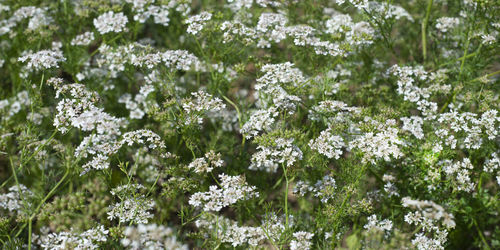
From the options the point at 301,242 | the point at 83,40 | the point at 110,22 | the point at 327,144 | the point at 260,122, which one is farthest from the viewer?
the point at 83,40

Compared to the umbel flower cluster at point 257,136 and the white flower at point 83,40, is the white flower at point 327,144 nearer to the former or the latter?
the umbel flower cluster at point 257,136

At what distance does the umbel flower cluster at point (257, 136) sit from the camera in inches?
169

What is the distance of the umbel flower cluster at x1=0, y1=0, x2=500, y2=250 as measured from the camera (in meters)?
4.30

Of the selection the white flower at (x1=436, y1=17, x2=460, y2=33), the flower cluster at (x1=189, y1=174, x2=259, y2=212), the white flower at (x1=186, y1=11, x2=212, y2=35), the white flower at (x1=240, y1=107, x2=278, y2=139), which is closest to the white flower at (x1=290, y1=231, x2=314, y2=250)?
the flower cluster at (x1=189, y1=174, x2=259, y2=212)

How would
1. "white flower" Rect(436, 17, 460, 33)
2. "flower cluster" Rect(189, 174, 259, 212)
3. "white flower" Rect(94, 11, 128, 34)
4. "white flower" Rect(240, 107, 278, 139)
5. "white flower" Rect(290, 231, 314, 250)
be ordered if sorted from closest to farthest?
"white flower" Rect(290, 231, 314, 250) → "flower cluster" Rect(189, 174, 259, 212) → "white flower" Rect(240, 107, 278, 139) → "white flower" Rect(94, 11, 128, 34) → "white flower" Rect(436, 17, 460, 33)

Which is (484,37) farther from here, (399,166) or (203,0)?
(203,0)

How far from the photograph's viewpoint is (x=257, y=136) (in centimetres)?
438

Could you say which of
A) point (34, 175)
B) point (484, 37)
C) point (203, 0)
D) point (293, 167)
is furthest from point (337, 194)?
point (203, 0)

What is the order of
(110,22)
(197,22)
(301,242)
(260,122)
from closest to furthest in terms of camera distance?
(301,242), (260,122), (197,22), (110,22)

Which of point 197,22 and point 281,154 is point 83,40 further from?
point 281,154

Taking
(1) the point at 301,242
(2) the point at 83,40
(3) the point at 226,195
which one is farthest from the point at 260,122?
(2) the point at 83,40

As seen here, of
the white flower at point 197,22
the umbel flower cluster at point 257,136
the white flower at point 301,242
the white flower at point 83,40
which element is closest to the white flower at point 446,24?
the umbel flower cluster at point 257,136

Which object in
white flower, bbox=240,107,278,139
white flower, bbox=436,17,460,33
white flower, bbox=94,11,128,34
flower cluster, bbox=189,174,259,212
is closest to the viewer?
flower cluster, bbox=189,174,259,212

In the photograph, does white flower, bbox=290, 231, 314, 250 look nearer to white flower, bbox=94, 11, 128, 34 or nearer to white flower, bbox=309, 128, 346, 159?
white flower, bbox=309, 128, 346, 159
